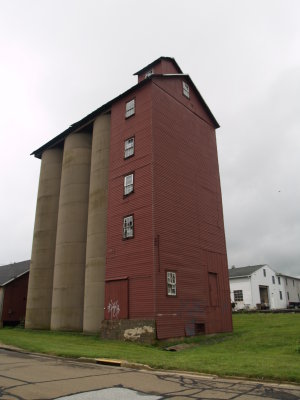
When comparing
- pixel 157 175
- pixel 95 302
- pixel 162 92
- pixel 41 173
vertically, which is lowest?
pixel 95 302

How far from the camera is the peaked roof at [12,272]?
41219 mm

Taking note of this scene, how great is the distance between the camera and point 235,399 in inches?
317

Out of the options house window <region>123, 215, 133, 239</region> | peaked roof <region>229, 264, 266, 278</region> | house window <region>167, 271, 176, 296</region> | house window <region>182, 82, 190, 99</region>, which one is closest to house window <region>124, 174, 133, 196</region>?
house window <region>123, 215, 133, 239</region>

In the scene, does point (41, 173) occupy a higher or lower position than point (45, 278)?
higher

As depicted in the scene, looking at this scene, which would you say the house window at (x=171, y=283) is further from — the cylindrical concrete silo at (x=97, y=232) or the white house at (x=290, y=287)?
the white house at (x=290, y=287)

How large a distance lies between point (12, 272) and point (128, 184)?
26.2 metres

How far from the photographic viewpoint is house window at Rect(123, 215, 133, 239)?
24.2m

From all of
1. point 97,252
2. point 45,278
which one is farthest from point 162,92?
point 45,278

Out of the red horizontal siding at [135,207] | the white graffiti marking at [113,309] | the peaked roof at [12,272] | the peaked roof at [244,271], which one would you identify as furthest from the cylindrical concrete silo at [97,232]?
the peaked roof at [244,271]

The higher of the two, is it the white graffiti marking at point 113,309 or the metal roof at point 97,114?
the metal roof at point 97,114

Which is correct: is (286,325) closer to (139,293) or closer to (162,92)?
(139,293)

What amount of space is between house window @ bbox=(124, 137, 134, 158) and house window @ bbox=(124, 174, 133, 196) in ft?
5.76

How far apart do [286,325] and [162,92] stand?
19.3 m

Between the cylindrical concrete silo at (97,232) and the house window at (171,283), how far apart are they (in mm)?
5947
